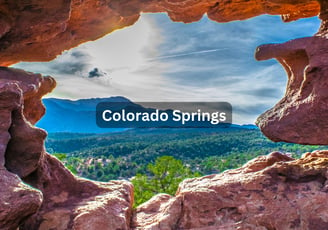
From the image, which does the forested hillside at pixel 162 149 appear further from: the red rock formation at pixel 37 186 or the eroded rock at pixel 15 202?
the eroded rock at pixel 15 202

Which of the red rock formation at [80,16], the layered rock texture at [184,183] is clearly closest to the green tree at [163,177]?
the red rock formation at [80,16]

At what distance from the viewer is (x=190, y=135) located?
2274 inches

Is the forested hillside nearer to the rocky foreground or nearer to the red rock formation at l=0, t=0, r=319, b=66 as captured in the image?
the red rock formation at l=0, t=0, r=319, b=66

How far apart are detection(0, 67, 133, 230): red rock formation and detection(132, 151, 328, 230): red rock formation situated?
1.31m

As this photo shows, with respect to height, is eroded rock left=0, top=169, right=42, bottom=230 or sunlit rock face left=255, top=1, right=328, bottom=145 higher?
sunlit rock face left=255, top=1, right=328, bottom=145

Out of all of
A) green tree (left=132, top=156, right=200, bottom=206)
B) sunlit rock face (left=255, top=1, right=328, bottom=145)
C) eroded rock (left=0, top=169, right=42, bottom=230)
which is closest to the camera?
eroded rock (left=0, top=169, right=42, bottom=230)

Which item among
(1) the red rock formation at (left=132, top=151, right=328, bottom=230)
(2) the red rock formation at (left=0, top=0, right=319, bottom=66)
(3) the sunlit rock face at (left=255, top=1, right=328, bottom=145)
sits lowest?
(1) the red rock formation at (left=132, top=151, right=328, bottom=230)

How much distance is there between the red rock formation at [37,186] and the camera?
670cm

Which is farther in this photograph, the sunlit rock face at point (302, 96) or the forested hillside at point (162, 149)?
the forested hillside at point (162, 149)

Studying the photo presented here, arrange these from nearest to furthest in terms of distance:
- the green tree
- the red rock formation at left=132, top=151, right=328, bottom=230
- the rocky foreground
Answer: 1. the rocky foreground
2. the red rock formation at left=132, top=151, right=328, bottom=230
3. the green tree

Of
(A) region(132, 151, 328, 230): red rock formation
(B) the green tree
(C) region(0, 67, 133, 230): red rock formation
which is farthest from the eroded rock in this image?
(B) the green tree

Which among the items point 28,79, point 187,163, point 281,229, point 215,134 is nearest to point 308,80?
point 281,229

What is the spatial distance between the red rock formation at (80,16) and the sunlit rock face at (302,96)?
295cm

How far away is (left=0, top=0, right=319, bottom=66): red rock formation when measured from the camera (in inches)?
443
